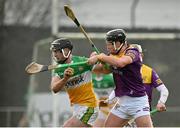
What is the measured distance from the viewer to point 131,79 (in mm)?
10352

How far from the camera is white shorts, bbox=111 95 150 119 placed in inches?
412

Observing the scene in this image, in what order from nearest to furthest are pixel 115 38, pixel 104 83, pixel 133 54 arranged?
pixel 133 54 → pixel 115 38 → pixel 104 83

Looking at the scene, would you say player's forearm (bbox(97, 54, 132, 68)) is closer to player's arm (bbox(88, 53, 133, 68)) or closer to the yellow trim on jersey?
player's arm (bbox(88, 53, 133, 68))

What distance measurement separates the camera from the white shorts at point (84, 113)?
10.9 metres

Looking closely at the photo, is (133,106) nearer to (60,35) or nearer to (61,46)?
(61,46)

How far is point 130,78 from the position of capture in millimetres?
10336

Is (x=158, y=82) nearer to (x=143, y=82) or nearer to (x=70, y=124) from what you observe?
(x=143, y=82)

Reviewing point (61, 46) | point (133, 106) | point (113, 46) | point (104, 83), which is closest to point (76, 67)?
point (61, 46)

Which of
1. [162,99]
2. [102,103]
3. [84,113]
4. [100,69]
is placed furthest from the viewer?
[102,103]

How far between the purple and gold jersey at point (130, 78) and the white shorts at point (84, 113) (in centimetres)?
56

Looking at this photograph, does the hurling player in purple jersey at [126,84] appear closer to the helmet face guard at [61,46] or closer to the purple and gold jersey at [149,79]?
the helmet face guard at [61,46]

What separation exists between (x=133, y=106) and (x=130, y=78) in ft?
1.16

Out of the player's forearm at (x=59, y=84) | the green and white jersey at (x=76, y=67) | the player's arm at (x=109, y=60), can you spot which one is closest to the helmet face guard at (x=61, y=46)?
the green and white jersey at (x=76, y=67)

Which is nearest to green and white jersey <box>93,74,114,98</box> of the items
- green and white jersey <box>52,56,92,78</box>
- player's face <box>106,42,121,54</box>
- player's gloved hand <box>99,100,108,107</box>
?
player's gloved hand <box>99,100,108,107</box>
